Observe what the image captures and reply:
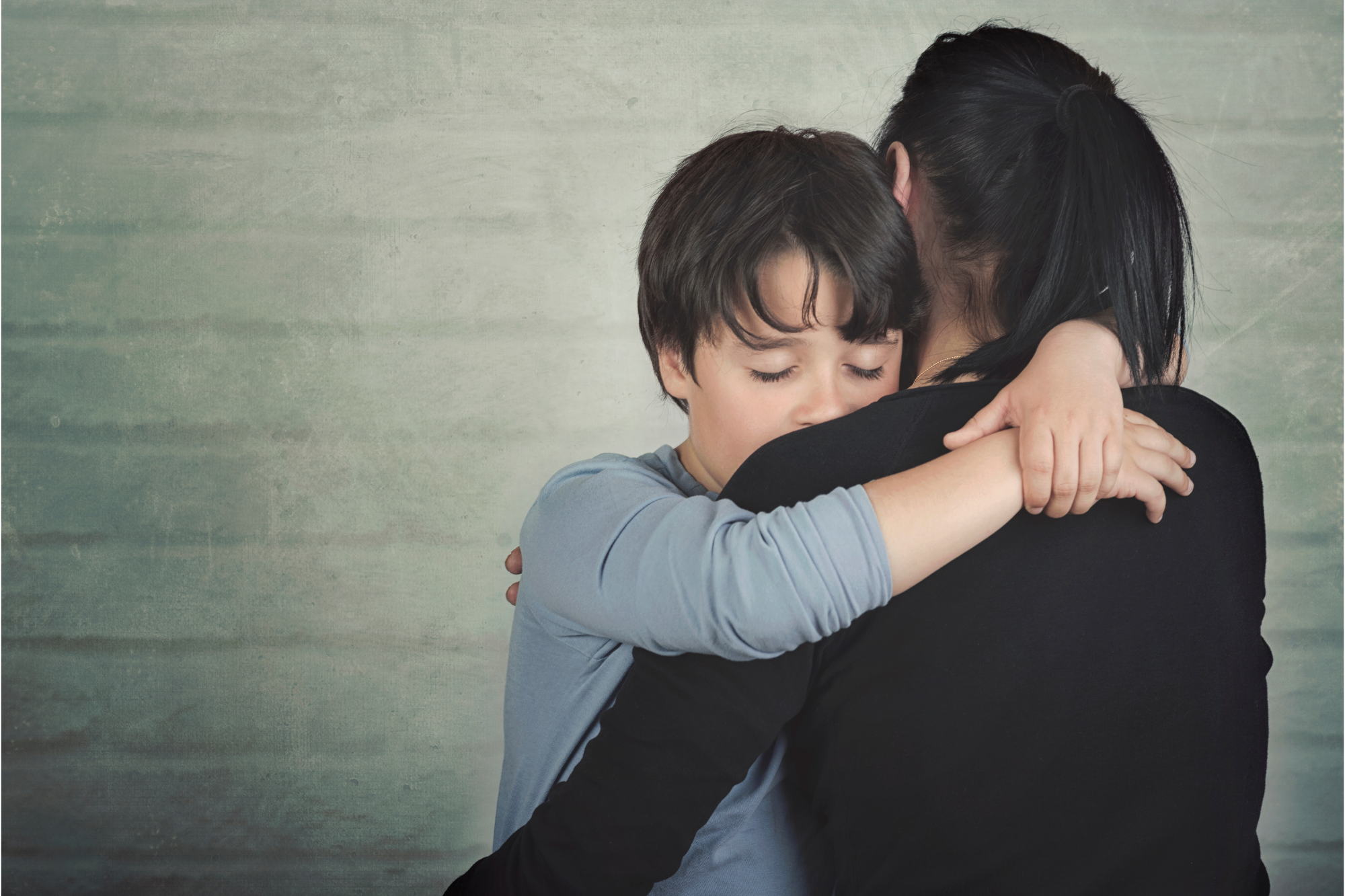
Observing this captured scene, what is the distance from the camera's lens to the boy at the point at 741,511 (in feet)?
2.14

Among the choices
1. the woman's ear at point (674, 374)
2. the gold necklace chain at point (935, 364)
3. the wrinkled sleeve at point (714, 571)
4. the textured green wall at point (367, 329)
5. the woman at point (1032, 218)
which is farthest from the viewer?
the textured green wall at point (367, 329)

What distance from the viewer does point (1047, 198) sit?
0.81 meters

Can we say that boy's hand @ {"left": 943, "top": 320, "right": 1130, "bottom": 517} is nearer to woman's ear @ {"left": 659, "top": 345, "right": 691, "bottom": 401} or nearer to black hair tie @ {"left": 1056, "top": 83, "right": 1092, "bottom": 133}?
black hair tie @ {"left": 1056, "top": 83, "right": 1092, "bottom": 133}

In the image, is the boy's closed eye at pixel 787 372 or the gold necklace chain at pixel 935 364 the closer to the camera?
the gold necklace chain at pixel 935 364

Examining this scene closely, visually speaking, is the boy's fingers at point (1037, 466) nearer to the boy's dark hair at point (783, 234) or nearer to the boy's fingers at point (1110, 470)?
the boy's fingers at point (1110, 470)

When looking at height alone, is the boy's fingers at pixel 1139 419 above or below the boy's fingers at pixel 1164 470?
above

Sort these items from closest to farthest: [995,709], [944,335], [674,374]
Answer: [995,709] < [944,335] < [674,374]

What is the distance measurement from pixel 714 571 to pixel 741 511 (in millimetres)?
65

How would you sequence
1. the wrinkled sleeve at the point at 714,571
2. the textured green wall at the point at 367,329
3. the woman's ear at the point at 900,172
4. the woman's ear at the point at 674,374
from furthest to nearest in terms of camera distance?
the textured green wall at the point at 367,329 < the woman's ear at the point at 674,374 < the woman's ear at the point at 900,172 < the wrinkled sleeve at the point at 714,571

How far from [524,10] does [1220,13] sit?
1852mm

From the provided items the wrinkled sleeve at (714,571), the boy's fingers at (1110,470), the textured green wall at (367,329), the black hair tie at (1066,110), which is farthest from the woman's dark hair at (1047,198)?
the textured green wall at (367,329)

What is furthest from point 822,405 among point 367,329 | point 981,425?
point 367,329

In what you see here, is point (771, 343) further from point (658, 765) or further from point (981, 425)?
point (658, 765)

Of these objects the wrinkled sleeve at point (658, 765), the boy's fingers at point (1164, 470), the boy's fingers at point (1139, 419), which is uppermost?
the boy's fingers at point (1139, 419)
